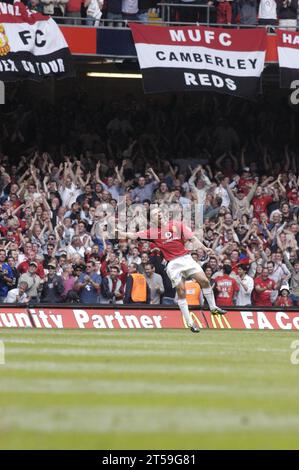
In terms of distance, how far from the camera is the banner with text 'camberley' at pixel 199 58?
26.7 meters

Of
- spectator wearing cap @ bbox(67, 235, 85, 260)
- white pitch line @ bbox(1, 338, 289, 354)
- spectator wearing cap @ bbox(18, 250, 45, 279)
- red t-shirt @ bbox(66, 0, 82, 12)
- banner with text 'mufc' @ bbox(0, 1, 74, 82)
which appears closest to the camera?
white pitch line @ bbox(1, 338, 289, 354)

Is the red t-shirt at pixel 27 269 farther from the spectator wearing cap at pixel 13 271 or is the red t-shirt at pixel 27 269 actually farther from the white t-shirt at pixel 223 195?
the white t-shirt at pixel 223 195

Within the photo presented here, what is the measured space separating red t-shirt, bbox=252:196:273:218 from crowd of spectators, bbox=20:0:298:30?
406cm

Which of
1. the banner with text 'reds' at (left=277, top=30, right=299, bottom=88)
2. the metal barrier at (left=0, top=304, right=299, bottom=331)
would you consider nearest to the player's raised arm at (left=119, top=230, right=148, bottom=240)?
the metal barrier at (left=0, top=304, right=299, bottom=331)

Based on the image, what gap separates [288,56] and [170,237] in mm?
8367

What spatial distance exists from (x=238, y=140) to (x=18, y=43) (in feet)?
23.3

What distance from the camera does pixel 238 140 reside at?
30.5m

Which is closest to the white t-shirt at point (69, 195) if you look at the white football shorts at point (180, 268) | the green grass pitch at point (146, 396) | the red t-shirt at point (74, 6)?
the red t-shirt at point (74, 6)

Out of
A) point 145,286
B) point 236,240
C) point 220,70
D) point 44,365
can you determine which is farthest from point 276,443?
point 220,70

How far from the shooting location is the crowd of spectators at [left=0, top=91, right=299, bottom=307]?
23.5m

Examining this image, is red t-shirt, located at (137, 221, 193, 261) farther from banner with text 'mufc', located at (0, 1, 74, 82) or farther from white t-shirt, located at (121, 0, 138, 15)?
white t-shirt, located at (121, 0, 138, 15)

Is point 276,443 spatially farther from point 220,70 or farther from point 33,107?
point 33,107

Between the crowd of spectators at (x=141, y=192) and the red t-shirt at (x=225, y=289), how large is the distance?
0.03 m

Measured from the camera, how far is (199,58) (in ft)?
88.0
